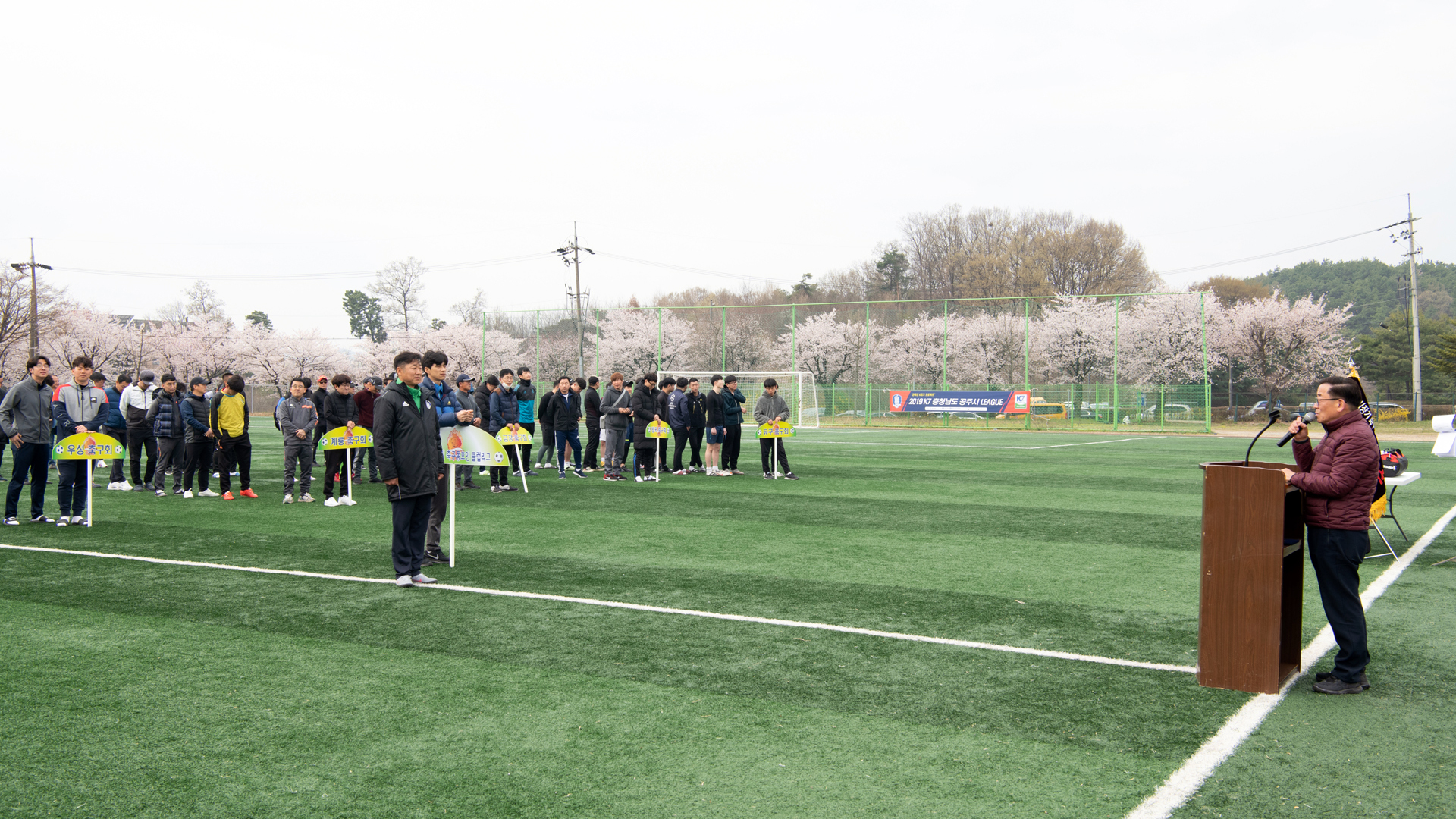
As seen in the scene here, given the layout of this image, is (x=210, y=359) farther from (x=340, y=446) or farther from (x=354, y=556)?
(x=354, y=556)

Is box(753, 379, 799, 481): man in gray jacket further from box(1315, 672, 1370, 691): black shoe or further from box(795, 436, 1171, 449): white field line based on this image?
box(1315, 672, 1370, 691): black shoe

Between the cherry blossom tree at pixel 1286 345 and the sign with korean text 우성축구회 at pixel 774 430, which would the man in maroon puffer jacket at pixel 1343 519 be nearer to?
the sign with korean text 우성축구회 at pixel 774 430

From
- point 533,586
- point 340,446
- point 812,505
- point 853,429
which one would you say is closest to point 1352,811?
point 533,586

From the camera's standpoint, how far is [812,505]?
12.2 m

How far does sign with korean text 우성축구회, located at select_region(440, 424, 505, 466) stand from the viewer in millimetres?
8273

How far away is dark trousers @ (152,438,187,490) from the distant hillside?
84.3 metres

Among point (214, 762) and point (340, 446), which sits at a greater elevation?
point (340, 446)

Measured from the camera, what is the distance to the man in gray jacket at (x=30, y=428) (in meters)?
9.79

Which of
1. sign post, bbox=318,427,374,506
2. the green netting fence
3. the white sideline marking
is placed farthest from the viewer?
the green netting fence

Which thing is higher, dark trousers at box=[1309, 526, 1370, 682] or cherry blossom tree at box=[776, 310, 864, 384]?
cherry blossom tree at box=[776, 310, 864, 384]

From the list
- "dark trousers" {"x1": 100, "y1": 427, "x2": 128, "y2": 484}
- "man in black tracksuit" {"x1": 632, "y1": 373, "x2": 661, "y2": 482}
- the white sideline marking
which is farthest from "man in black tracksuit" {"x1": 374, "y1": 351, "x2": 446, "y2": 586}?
"dark trousers" {"x1": 100, "y1": 427, "x2": 128, "y2": 484}

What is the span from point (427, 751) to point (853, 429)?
3394 centimetres

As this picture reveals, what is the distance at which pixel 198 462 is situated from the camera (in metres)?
13.3

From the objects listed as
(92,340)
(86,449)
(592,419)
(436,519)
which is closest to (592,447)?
(592,419)
